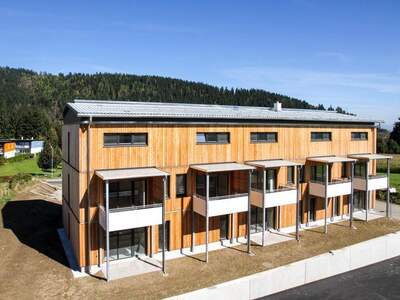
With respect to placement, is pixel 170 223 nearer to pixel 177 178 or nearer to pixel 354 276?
pixel 177 178

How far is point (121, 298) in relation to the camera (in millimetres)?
15766

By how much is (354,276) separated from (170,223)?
10.7 m

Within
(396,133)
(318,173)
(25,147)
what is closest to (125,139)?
(318,173)

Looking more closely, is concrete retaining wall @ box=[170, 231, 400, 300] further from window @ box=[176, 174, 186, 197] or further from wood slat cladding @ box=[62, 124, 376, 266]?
window @ box=[176, 174, 186, 197]

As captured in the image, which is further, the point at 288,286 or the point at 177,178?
the point at 177,178

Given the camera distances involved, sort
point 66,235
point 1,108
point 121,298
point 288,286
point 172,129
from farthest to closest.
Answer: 1. point 1,108
2. point 66,235
3. point 172,129
4. point 288,286
5. point 121,298

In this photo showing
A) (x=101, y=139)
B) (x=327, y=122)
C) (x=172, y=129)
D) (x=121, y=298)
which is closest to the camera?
(x=121, y=298)

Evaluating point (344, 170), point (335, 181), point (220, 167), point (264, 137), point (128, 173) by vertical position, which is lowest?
point (335, 181)

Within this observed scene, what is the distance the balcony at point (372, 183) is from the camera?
28234 millimetres

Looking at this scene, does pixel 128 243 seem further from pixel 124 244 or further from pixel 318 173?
pixel 318 173

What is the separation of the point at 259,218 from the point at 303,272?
7443mm

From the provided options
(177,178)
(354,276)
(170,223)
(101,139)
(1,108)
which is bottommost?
(354,276)

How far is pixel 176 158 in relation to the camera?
21.2 m

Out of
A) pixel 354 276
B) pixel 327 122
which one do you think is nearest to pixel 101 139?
pixel 354 276
